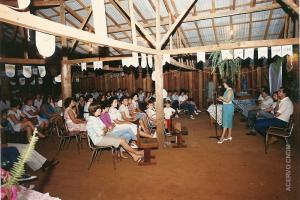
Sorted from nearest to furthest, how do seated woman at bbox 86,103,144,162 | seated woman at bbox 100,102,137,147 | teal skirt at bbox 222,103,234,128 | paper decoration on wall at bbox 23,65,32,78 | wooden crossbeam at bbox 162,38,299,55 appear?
seated woman at bbox 86,103,144,162 → wooden crossbeam at bbox 162,38,299,55 → seated woman at bbox 100,102,137,147 → teal skirt at bbox 222,103,234,128 → paper decoration on wall at bbox 23,65,32,78

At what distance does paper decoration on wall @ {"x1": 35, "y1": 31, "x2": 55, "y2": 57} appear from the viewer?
3.52m

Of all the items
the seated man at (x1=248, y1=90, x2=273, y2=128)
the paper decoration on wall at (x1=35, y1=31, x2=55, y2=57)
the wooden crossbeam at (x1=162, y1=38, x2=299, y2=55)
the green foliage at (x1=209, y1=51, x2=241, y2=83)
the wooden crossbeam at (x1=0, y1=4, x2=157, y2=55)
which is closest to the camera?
the wooden crossbeam at (x1=0, y1=4, x2=157, y2=55)

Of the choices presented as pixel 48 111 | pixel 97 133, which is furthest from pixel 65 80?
pixel 97 133

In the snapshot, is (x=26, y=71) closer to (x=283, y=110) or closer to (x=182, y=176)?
(x=182, y=176)

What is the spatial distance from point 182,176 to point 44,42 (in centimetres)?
369

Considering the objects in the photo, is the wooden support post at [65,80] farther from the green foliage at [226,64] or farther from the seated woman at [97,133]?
the green foliage at [226,64]

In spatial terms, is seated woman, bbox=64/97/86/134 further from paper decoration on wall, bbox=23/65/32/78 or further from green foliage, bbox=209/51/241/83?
green foliage, bbox=209/51/241/83

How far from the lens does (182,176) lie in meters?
5.29

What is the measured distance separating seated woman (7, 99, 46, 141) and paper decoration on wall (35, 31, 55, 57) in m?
4.36

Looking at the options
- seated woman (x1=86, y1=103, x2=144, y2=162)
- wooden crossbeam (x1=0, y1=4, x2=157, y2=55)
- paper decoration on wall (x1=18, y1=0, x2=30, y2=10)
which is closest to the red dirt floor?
seated woman (x1=86, y1=103, x2=144, y2=162)

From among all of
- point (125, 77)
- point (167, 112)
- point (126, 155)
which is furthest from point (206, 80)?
point (126, 155)

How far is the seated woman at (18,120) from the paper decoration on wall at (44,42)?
4.36 meters

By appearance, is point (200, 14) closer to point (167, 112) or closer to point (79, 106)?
point (167, 112)

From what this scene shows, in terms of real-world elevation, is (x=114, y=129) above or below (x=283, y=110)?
below
